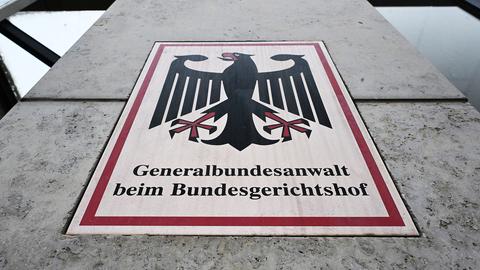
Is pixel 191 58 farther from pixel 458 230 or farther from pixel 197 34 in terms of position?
pixel 458 230

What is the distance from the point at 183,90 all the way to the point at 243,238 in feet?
2.64

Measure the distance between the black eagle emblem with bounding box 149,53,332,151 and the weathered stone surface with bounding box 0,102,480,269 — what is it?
23 centimetres

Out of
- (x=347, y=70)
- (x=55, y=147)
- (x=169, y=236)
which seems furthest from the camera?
(x=347, y=70)

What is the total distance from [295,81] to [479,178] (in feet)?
2.60

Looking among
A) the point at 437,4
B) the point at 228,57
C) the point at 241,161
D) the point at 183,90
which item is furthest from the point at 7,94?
the point at 437,4

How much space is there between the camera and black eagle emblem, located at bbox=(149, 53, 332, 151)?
1325mm

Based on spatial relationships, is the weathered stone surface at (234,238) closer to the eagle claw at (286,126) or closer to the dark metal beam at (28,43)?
the eagle claw at (286,126)

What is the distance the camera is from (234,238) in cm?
94

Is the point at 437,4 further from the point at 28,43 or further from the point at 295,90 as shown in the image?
the point at 28,43

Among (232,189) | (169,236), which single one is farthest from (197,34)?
(169,236)

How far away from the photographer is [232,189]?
1.07 m

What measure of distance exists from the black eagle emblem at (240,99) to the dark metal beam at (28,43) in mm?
917

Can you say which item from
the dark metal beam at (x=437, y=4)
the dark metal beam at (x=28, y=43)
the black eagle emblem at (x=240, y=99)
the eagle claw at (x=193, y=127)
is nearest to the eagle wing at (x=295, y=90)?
the black eagle emblem at (x=240, y=99)

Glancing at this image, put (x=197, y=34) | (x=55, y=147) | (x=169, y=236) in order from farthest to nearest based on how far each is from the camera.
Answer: (x=197, y=34)
(x=55, y=147)
(x=169, y=236)
